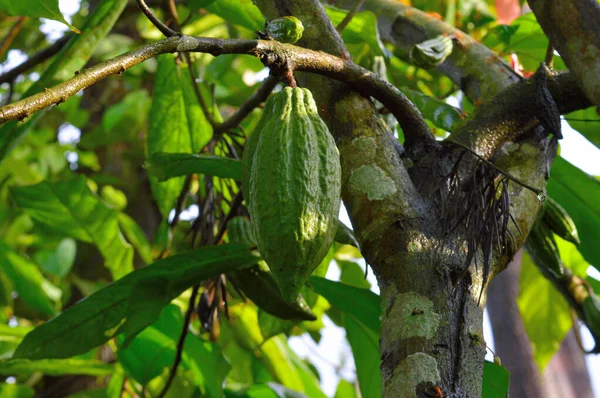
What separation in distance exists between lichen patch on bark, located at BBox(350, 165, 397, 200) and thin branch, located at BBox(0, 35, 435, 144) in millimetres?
102

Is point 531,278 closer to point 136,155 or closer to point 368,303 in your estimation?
point 368,303

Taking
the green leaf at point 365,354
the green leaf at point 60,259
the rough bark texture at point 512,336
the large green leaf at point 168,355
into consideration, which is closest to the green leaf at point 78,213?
the large green leaf at point 168,355

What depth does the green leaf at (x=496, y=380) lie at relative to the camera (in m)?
1.04

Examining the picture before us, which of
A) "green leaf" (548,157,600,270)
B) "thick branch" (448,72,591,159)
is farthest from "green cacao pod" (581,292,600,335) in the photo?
"thick branch" (448,72,591,159)

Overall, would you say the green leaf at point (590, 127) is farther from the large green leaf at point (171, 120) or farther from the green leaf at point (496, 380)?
the large green leaf at point (171, 120)

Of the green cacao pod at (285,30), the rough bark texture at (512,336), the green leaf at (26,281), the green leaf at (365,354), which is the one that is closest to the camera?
the green cacao pod at (285,30)

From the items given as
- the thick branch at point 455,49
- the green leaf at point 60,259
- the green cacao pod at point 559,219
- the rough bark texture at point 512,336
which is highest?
the thick branch at point 455,49

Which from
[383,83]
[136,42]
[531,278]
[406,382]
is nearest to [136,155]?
[136,42]

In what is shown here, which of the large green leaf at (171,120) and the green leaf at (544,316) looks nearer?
the large green leaf at (171,120)

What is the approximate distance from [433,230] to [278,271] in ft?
0.71

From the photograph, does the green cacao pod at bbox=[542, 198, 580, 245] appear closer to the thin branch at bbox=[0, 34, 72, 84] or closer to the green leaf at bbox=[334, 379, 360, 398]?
the green leaf at bbox=[334, 379, 360, 398]

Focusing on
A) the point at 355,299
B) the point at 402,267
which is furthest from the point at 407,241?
the point at 355,299

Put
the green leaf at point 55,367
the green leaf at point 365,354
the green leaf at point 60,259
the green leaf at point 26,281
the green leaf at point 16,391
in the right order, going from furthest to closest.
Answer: the green leaf at point 60,259, the green leaf at point 16,391, the green leaf at point 26,281, the green leaf at point 55,367, the green leaf at point 365,354

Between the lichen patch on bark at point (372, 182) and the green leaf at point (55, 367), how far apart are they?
3.37 ft
